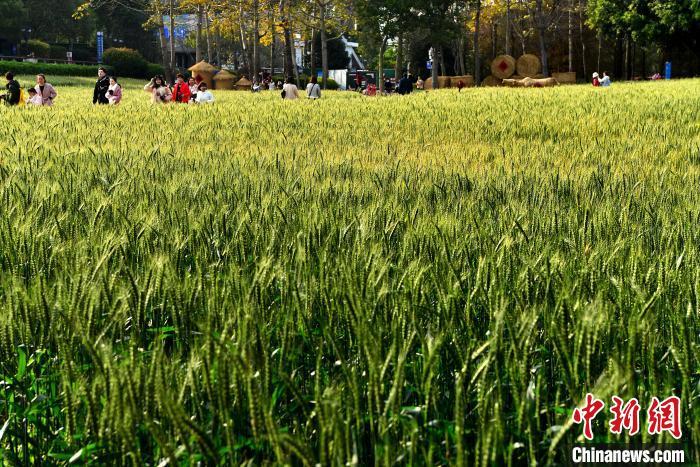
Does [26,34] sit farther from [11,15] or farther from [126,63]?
[126,63]

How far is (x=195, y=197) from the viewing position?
15.8 feet

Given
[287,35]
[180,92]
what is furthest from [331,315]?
[287,35]

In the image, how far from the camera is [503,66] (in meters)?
53.8

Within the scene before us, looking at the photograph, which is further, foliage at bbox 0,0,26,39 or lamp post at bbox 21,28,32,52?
lamp post at bbox 21,28,32,52

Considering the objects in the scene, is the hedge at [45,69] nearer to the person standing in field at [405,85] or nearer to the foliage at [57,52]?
the foliage at [57,52]

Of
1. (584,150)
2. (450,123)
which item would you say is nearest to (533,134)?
(450,123)

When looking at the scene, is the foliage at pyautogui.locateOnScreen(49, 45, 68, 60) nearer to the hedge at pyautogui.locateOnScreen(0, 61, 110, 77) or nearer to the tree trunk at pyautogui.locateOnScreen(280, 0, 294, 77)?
the hedge at pyautogui.locateOnScreen(0, 61, 110, 77)

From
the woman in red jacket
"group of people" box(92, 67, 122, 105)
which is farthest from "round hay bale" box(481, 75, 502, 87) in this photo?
"group of people" box(92, 67, 122, 105)

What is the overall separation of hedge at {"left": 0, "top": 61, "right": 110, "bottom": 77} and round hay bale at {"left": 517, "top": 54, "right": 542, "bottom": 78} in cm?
2568

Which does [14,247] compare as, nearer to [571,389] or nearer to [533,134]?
[571,389]

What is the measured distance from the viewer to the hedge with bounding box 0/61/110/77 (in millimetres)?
50938

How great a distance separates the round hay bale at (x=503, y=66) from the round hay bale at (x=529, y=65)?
1.38 meters

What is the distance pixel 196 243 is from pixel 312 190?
1705mm

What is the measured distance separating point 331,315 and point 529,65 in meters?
55.3
